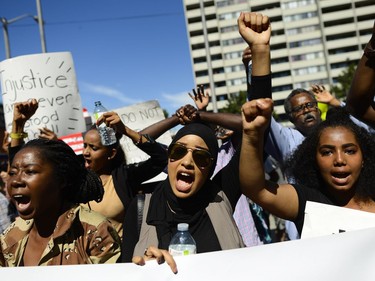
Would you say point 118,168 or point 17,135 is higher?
point 17,135

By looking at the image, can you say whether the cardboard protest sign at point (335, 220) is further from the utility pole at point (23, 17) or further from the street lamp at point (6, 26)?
the street lamp at point (6, 26)

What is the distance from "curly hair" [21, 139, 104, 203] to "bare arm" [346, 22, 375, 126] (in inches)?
60.9

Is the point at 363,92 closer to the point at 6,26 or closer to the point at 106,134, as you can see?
the point at 106,134

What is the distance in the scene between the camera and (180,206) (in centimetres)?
226

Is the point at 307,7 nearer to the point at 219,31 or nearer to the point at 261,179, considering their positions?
the point at 219,31

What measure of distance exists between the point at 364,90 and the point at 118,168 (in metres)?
1.83

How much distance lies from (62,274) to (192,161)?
33.3 inches

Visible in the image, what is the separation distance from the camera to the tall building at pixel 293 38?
71562 mm

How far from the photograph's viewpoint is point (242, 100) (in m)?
43.8

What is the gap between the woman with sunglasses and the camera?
6.98ft

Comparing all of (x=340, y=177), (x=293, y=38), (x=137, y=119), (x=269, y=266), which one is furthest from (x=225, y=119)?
(x=293, y=38)

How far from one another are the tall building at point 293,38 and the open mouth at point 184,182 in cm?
6849

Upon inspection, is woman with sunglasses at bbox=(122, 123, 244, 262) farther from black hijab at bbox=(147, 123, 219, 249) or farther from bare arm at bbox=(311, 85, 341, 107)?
bare arm at bbox=(311, 85, 341, 107)

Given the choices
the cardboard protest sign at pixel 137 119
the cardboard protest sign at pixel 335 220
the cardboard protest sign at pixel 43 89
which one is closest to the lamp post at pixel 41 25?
the cardboard protest sign at pixel 43 89
